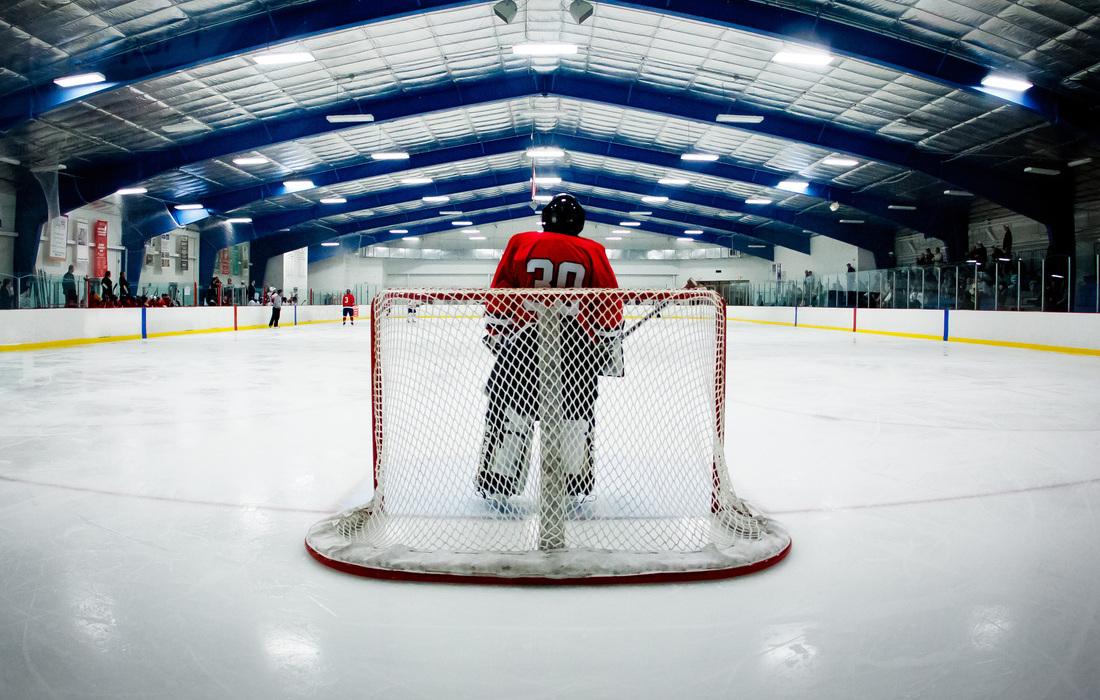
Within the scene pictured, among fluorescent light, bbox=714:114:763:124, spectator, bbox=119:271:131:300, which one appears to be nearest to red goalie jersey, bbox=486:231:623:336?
fluorescent light, bbox=714:114:763:124

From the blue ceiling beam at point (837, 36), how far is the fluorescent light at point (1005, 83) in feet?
0.39

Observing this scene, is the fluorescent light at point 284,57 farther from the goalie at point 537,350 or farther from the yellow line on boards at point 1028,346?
the yellow line on boards at point 1028,346

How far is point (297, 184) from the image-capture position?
26.7 metres

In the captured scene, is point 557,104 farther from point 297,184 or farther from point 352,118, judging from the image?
point 297,184

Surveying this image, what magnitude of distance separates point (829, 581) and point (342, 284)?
44895 mm

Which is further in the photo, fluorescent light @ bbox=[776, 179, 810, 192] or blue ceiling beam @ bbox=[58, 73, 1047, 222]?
fluorescent light @ bbox=[776, 179, 810, 192]

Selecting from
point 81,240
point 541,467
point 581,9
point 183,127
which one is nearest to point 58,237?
point 81,240

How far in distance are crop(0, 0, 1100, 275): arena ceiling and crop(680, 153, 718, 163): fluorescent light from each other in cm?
29

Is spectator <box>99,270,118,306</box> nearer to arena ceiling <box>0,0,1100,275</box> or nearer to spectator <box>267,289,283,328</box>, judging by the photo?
arena ceiling <box>0,0,1100,275</box>

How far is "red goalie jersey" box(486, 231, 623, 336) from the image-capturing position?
3121 mm

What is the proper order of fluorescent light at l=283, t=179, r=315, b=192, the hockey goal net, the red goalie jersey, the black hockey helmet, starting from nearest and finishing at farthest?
the hockey goal net
the red goalie jersey
the black hockey helmet
fluorescent light at l=283, t=179, r=315, b=192

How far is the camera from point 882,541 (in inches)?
120

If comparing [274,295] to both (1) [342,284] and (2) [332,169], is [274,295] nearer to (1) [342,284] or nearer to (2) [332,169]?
(2) [332,169]

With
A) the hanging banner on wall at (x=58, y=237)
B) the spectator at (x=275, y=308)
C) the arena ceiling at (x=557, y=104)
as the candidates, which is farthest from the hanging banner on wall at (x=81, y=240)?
the spectator at (x=275, y=308)
